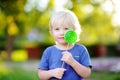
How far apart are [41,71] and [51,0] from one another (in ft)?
16.4

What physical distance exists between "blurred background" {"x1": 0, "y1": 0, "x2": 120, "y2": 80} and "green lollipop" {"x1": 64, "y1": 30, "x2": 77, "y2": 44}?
3.59 meters

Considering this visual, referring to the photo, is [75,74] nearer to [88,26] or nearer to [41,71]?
[41,71]

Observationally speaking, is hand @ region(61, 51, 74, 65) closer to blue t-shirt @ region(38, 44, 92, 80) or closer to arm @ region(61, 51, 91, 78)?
arm @ region(61, 51, 91, 78)

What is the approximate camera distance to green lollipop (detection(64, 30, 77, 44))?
412 cm

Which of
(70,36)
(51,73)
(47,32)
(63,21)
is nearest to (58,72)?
(51,73)

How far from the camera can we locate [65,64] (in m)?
4.21

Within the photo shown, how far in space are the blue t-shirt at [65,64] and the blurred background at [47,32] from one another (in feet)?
11.5

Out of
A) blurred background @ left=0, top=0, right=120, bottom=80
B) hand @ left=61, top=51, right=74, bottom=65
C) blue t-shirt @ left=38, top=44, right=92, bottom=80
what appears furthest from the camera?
blurred background @ left=0, top=0, right=120, bottom=80

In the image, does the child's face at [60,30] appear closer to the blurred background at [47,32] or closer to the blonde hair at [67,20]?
the blonde hair at [67,20]

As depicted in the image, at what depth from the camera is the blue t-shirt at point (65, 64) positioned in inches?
165

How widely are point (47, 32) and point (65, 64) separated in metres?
24.4

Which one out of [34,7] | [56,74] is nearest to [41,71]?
[56,74]

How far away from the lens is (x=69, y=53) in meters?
4.15

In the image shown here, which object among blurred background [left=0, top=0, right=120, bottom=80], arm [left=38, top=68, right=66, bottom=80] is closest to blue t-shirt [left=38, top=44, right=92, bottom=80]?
arm [left=38, top=68, right=66, bottom=80]
